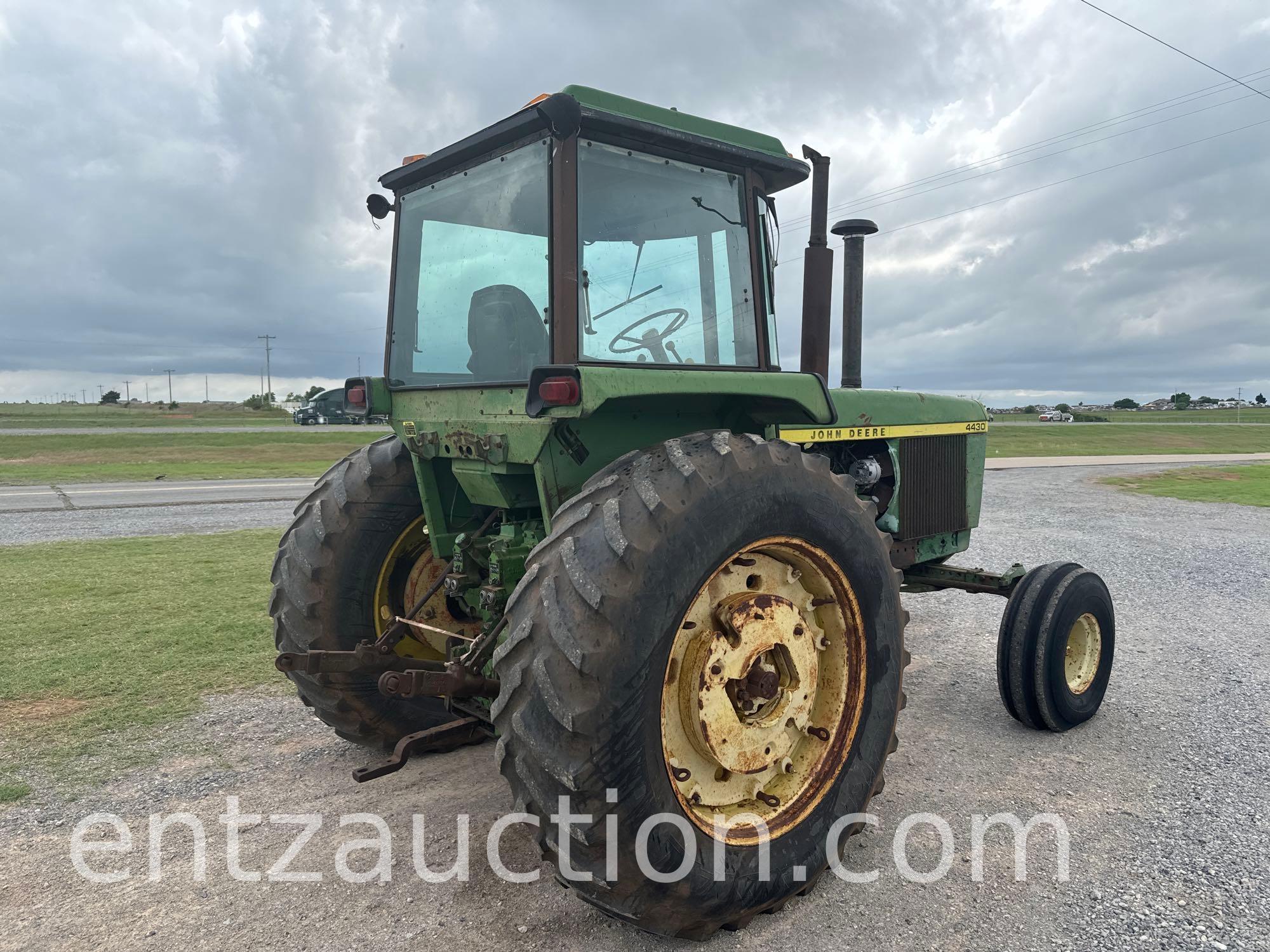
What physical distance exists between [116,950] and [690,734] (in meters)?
1.82

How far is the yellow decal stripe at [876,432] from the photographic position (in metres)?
4.09

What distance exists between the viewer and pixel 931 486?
4.99 meters

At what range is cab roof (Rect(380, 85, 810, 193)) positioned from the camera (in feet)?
9.41

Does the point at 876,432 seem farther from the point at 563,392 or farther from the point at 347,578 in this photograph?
the point at 347,578

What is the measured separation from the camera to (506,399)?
3.04 m

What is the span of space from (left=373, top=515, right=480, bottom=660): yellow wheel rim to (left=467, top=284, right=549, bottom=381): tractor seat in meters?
0.96

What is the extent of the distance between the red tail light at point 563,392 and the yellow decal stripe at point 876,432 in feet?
5.24

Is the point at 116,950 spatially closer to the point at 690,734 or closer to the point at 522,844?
the point at 522,844

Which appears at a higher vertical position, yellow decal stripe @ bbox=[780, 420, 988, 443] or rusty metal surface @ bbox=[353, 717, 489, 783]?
yellow decal stripe @ bbox=[780, 420, 988, 443]

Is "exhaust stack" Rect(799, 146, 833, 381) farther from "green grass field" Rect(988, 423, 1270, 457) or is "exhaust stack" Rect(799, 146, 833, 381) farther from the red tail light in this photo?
"green grass field" Rect(988, 423, 1270, 457)

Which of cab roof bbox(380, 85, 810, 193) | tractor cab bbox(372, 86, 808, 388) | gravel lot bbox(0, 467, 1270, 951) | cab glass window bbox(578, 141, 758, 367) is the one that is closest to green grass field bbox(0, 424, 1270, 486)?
gravel lot bbox(0, 467, 1270, 951)

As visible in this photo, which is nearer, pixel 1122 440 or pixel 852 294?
pixel 852 294

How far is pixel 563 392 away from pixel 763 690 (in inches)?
46.6

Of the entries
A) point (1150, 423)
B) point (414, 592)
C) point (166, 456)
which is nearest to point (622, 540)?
point (414, 592)
